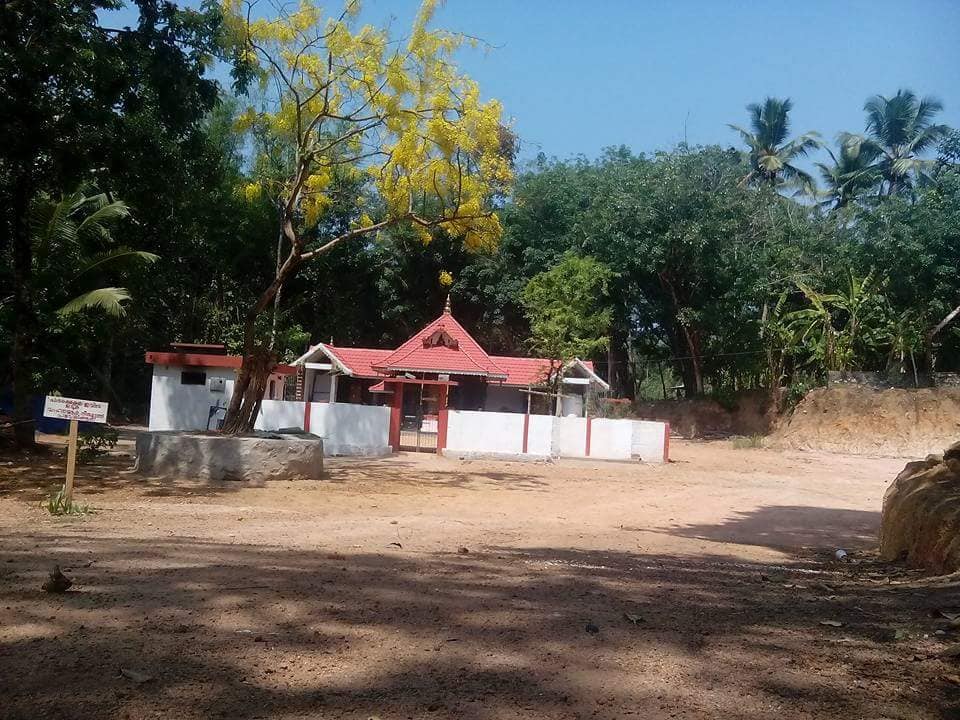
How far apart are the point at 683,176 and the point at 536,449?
1765 centimetres

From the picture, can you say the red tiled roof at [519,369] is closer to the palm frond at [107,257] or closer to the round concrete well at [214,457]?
the palm frond at [107,257]

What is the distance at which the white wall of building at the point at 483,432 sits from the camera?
2286cm

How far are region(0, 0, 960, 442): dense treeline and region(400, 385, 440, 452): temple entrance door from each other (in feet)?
12.0

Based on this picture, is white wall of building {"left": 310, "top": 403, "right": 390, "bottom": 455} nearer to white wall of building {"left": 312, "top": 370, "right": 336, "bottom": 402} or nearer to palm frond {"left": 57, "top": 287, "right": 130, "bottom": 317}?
palm frond {"left": 57, "top": 287, "right": 130, "bottom": 317}

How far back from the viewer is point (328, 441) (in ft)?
74.5

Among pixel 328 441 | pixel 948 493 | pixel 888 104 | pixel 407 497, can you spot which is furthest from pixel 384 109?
pixel 888 104

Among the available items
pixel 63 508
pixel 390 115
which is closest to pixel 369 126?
pixel 390 115

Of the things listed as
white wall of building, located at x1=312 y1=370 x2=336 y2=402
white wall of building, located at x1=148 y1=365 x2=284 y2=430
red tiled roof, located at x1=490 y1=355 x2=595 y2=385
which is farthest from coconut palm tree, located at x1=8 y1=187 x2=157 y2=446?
white wall of building, located at x1=312 y1=370 x2=336 y2=402

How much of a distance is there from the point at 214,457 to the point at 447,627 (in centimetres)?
1120

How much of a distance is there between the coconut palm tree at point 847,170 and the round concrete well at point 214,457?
35.3 m

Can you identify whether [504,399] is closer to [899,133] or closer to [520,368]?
[520,368]

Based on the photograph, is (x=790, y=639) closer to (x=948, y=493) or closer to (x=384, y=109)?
(x=948, y=493)

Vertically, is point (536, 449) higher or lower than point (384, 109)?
lower

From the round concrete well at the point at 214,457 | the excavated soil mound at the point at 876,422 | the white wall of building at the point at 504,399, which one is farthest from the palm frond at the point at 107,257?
the excavated soil mound at the point at 876,422
